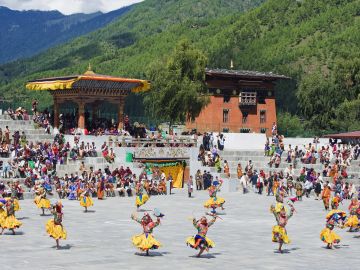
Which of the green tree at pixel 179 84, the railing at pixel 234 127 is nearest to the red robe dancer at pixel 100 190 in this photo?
the green tree at pixel 179 84

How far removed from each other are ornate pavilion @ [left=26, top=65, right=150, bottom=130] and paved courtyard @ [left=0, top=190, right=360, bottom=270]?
18.1m

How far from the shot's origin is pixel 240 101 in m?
90.4

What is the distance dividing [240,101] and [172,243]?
63.2 m

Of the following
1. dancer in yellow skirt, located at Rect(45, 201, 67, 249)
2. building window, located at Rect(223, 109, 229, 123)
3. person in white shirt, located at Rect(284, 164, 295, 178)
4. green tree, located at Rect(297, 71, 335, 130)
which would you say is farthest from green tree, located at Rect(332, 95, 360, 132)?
dancer in yellow skirt, located at Rect(45, 201, 67, 249)

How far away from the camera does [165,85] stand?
246 ft

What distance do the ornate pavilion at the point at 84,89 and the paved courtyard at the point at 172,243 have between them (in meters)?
18.1

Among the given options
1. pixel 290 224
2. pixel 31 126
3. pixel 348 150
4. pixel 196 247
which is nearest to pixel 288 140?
pixel 348 150

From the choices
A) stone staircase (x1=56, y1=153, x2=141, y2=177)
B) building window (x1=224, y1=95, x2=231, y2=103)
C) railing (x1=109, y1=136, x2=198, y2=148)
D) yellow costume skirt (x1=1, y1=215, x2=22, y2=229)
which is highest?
building window (x1=224, y1=95, x2=231, y2=103)

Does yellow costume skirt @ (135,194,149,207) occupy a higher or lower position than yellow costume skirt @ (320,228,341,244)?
higher

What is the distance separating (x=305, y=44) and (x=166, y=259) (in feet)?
373

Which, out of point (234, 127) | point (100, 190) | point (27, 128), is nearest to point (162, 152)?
point (27, 128)

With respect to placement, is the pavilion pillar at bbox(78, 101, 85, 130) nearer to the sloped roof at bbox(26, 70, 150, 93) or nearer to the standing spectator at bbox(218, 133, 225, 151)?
the sloped roof at bbox(26, 70, 150, 93)

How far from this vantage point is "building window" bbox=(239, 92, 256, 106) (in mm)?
90250

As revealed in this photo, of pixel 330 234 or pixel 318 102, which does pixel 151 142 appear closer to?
pixel 330 234
